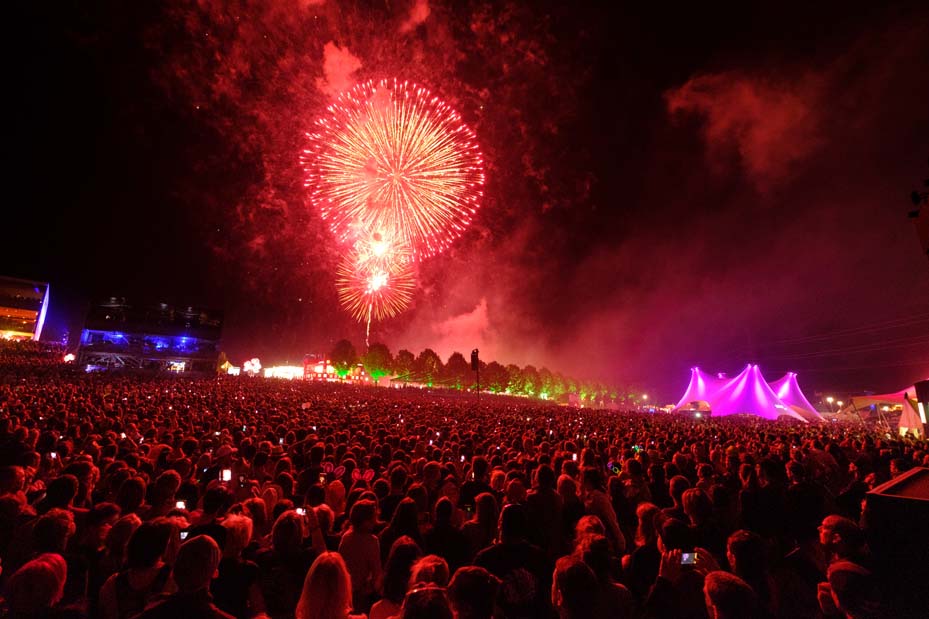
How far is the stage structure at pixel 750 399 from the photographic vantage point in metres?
41.3

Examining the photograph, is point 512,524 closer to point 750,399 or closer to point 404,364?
point 750,399

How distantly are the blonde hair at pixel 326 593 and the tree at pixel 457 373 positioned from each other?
10702 centimetres

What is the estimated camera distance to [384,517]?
5750mm

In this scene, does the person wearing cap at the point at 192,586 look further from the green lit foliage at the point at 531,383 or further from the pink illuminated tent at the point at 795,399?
the green lit foliage at the point at 531,383

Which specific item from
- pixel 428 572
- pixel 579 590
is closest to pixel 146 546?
pixel 428 572

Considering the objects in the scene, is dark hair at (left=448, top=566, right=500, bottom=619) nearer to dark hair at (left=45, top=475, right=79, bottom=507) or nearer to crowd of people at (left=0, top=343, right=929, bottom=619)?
crowd of people at (left=0, top=343, right=929, bottom=619)

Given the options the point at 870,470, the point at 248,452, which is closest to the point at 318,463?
the point at 248,452

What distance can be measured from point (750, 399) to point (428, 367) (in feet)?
264

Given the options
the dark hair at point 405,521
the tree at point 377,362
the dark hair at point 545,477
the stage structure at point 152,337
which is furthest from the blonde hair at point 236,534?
the tree at point 377,362

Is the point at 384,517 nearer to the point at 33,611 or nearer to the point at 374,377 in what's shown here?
the point at 33,611

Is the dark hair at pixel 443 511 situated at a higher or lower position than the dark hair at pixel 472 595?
lower

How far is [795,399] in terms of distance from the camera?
45.4 meters

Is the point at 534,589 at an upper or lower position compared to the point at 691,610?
upper

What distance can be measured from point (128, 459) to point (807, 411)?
53853mm
